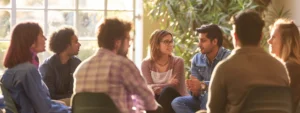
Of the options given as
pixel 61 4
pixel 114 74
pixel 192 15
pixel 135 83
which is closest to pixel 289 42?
pixel 135 83

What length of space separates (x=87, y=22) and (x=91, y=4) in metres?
0.23

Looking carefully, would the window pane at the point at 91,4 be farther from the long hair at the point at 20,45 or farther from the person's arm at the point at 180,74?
the long hair at the point at 20,45

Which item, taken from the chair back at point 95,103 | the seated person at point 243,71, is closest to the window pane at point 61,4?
the chair back at point 95,103

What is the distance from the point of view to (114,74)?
359 cm

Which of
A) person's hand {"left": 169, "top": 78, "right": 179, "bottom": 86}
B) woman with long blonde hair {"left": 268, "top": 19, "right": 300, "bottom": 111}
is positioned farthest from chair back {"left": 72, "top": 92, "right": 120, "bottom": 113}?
person's hand {"left": 169, "top": 78, "right": 179, "bottom": 86}

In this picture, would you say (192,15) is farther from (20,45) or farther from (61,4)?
(20,45)

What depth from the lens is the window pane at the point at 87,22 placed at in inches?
289

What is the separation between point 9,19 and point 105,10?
1.18 m

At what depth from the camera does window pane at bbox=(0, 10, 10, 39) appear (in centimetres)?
695

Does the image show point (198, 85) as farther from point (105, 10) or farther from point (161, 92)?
point (105, 10)

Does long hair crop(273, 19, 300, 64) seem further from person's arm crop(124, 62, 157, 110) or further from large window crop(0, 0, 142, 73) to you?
large window crop(0, 0, 142, 73)

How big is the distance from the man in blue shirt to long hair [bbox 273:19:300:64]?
1320 millimetres

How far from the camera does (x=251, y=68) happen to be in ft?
10.7

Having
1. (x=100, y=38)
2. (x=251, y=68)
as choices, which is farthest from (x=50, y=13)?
(x=251, y=68)
